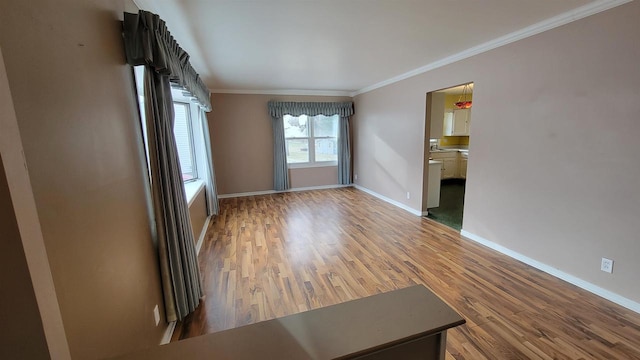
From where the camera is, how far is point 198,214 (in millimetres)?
3545

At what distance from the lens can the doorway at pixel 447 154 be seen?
4078 mm

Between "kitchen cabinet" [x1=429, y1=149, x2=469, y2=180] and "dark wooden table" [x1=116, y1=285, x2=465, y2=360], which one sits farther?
"kitchen cabinet" [x1=429, y1=149, x2=469, y2=180]

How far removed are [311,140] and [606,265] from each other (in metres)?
5.13

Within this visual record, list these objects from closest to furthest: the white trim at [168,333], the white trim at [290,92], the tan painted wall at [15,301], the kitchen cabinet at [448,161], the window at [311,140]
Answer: the tan painted wall at [15,301]
the white trim at [168,333]
the white trim at [290,92]
the window at [311,140]
the kitchen cabinet at [448,161]

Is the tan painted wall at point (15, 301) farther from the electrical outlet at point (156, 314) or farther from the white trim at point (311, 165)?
the white trim at point (311, 165)

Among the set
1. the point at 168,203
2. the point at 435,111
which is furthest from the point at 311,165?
the point at 168,203

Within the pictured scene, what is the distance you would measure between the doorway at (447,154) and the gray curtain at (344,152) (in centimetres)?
188

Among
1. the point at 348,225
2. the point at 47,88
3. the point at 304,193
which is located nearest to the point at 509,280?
the point at 348,225

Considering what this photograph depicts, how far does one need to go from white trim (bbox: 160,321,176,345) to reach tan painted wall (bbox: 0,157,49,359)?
1389mm

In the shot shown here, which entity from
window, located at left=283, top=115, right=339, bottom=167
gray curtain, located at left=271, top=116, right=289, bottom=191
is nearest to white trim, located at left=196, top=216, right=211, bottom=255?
gray curtain, located at left=271, top=116, right=289, bottom=191

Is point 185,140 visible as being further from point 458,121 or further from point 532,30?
point 458,121

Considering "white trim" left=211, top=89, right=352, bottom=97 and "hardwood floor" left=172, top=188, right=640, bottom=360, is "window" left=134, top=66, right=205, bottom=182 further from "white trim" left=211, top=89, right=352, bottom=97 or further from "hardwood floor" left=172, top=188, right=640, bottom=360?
"white trim" left=211, top=89, right=352, bottom=97

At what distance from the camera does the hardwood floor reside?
5.73ft

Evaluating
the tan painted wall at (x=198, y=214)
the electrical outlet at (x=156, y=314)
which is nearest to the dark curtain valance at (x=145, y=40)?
the electrical outlet at (x=156, y=314)
